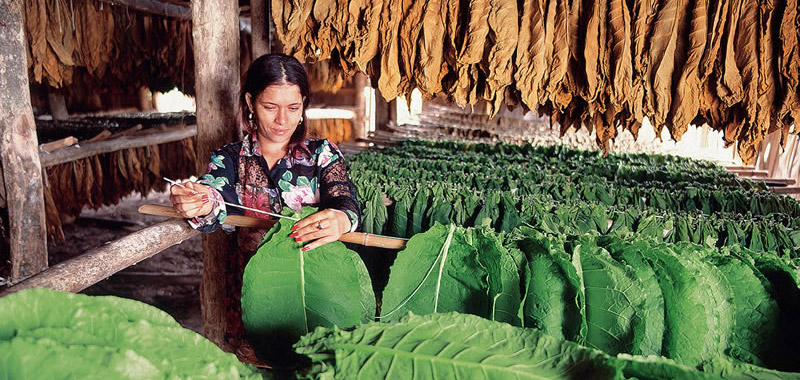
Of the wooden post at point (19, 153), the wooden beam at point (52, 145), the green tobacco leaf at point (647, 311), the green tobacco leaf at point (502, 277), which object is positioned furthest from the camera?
the wooden beam at point (52, 145)

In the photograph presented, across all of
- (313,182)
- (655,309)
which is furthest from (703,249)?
(313,182)

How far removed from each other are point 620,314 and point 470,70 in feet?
5.18

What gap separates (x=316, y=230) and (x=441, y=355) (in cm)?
67

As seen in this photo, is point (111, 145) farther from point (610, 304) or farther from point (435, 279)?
point (610, 304)

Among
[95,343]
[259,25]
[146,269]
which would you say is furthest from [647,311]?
[146,269]

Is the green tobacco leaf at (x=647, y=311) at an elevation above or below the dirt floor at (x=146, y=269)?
above

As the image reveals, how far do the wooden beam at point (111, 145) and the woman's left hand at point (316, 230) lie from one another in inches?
160

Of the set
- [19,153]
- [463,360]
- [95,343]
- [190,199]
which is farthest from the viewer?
[19,153]

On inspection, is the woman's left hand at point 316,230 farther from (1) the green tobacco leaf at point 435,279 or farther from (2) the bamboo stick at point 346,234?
(1) the green tobacco leaf at point 435,279

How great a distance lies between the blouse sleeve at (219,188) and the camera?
1.81 m

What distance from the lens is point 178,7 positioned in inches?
210

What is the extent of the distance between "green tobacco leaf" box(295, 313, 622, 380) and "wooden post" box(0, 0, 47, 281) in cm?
231

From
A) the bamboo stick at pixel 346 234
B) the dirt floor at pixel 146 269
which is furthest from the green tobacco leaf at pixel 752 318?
the dirt floor at pixel 146 269

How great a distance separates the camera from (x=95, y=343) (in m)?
0.61
